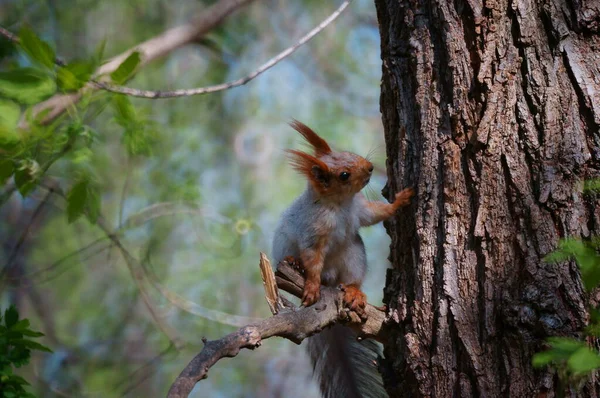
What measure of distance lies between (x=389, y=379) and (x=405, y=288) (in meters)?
0.31

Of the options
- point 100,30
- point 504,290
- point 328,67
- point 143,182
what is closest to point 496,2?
point 504,290

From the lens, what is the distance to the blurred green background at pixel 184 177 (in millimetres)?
6660

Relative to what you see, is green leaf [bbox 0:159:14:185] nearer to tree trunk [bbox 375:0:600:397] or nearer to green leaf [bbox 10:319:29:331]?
green leaf [bbox 10:319:29:331]

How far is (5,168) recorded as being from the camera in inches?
97.9

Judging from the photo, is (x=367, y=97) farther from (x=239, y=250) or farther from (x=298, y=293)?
(x=298, y=293)

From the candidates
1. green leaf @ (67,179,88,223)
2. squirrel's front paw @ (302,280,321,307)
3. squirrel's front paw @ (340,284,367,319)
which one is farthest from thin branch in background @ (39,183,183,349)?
squirrel's front paw @ (340,284,367,319)

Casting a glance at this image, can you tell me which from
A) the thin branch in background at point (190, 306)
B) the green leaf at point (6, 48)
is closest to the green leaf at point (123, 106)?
the thin branch in background at point (190, 306)

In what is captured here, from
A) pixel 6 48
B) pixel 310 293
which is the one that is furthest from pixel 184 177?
pixel 310 293

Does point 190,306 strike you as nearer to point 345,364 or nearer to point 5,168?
point 345,364

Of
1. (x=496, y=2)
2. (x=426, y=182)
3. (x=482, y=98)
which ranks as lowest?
(x=426, y=182)

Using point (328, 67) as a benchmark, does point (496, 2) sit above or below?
below

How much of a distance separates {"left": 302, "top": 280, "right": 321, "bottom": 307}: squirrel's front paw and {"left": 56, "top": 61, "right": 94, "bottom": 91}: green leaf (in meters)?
1.11

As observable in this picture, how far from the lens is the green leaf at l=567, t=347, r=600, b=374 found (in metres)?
1.11

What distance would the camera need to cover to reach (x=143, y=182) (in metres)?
7.20
